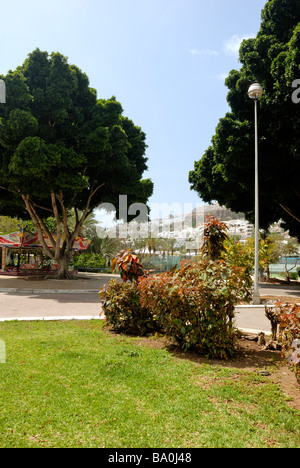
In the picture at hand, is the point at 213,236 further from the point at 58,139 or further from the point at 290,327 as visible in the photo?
the point at 58,139

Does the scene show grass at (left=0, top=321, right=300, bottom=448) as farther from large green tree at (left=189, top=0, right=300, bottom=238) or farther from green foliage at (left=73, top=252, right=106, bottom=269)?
green foliage at (left=73, top=252, right=106, bottom=269)

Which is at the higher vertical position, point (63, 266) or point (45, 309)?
point (63, 266)

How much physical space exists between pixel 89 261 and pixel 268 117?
29273 mm

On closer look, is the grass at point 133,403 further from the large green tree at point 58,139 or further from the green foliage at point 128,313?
the large green tree at point 58,139

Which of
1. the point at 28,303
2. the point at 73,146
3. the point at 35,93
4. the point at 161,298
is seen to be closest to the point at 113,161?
the point at 73,146

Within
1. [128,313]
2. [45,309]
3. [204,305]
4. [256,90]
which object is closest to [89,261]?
[45,309]

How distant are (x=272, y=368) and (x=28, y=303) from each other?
30.6ft

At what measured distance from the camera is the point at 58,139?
18500 mm

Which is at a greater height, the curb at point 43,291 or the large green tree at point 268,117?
the large green tree at point 268,117

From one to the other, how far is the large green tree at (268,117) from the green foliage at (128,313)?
11.3 m

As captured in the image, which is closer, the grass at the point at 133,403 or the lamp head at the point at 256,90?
the grass at the point at 133,403

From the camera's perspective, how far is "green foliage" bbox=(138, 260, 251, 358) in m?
4.61

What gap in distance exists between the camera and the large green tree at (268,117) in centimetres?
1388

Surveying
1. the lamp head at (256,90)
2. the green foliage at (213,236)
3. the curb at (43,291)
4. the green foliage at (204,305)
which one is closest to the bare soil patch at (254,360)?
the green foliage at (204,305)
